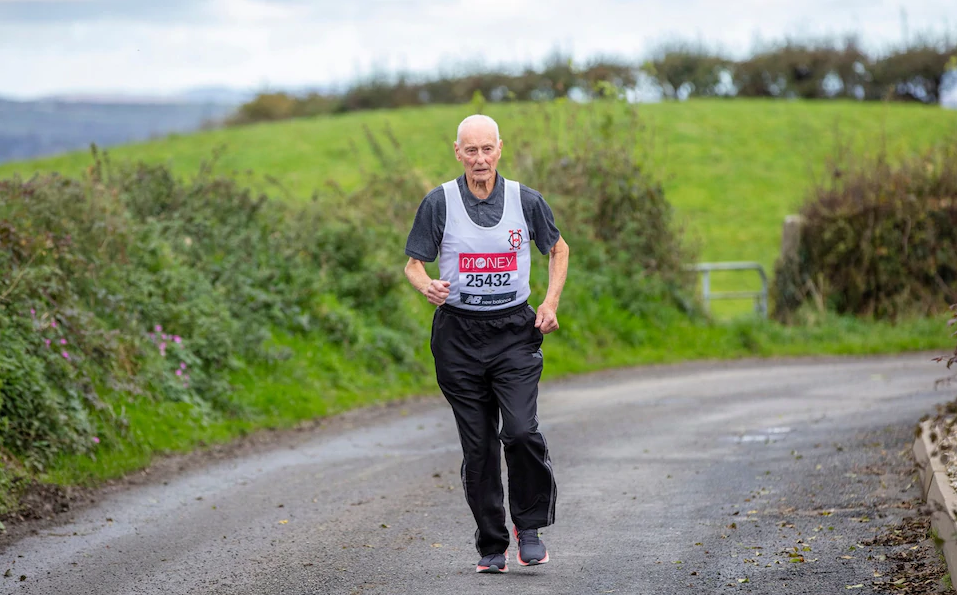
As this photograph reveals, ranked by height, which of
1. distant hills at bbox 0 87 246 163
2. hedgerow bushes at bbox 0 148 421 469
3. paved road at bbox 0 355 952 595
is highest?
distant hills at bbox 0 87 246 163

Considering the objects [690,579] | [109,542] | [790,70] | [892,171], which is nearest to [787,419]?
[690,579]

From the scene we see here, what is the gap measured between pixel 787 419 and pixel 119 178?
8276mm

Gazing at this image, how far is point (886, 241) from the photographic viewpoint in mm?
18641

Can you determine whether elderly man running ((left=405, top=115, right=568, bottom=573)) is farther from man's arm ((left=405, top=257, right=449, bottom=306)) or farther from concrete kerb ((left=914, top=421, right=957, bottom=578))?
concrete kerb ((left=914, top=421, right=957, bottom=578))

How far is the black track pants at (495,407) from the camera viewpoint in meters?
5.91

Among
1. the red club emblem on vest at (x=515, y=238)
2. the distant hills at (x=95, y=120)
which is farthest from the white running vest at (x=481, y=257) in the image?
the distant hills at (x=95, y=120)

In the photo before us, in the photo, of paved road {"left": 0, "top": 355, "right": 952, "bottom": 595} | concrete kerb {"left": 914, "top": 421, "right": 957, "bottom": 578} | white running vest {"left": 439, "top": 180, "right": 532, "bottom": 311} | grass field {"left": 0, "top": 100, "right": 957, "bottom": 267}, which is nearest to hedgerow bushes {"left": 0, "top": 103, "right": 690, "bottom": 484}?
paved road {"left": 0, "top": 355, "right": 952, "bottom": 595}

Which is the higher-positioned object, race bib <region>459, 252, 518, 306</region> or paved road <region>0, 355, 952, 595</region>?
race bib <region>459, 252, 518, 306</region>

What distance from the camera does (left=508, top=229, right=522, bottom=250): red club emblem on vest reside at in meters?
5.88

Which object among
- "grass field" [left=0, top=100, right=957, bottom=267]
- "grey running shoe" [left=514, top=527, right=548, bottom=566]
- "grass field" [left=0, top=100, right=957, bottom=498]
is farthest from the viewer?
"grass field" [left=0, top=100, right=957, bottom=267]

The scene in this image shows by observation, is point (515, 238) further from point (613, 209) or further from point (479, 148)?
point (613, 209)

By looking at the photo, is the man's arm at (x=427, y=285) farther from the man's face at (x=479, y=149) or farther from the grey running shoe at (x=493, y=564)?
the grey running shoe at (x=493, y=564)

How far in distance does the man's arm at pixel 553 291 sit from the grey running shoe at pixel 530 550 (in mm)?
1081

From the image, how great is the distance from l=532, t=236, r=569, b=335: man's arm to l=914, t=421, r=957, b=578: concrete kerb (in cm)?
206
